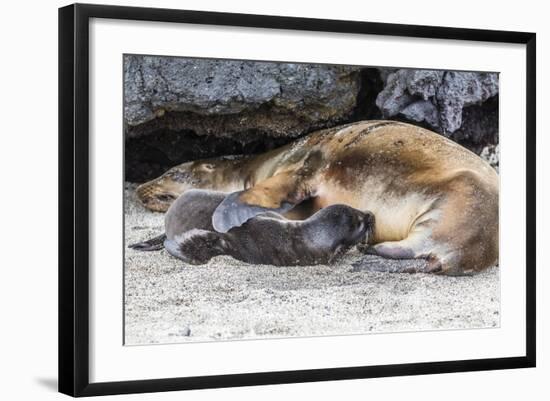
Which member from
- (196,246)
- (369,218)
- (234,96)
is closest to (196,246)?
(196,246)

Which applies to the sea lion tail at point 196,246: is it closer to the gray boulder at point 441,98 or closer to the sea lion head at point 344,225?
the sea lion head at point 344,225

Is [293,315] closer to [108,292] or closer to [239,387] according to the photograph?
[239,387]

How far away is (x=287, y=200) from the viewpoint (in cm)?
654

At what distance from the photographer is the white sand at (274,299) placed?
6.14 metres

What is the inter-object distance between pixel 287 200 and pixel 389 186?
0.62 metres

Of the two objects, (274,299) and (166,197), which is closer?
(166,197)

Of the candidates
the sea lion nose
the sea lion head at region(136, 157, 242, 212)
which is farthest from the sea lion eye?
the sea lion nose

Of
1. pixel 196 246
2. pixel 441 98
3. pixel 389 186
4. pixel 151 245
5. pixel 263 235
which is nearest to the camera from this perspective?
pixel 151 245

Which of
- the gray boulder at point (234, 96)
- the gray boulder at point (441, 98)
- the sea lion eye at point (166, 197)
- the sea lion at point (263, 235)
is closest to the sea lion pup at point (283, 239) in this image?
the sea lion at point (263, 235)

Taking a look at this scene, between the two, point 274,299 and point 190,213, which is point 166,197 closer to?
point 190,213

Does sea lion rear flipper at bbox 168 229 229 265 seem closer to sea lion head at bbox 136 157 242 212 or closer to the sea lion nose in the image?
sea lion head at bbox 136 157 242 212

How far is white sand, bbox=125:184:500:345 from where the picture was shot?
6137 millimetres

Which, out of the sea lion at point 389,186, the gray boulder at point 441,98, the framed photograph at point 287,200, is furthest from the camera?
the gray boulder at point 441,98

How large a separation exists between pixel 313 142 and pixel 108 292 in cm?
147
